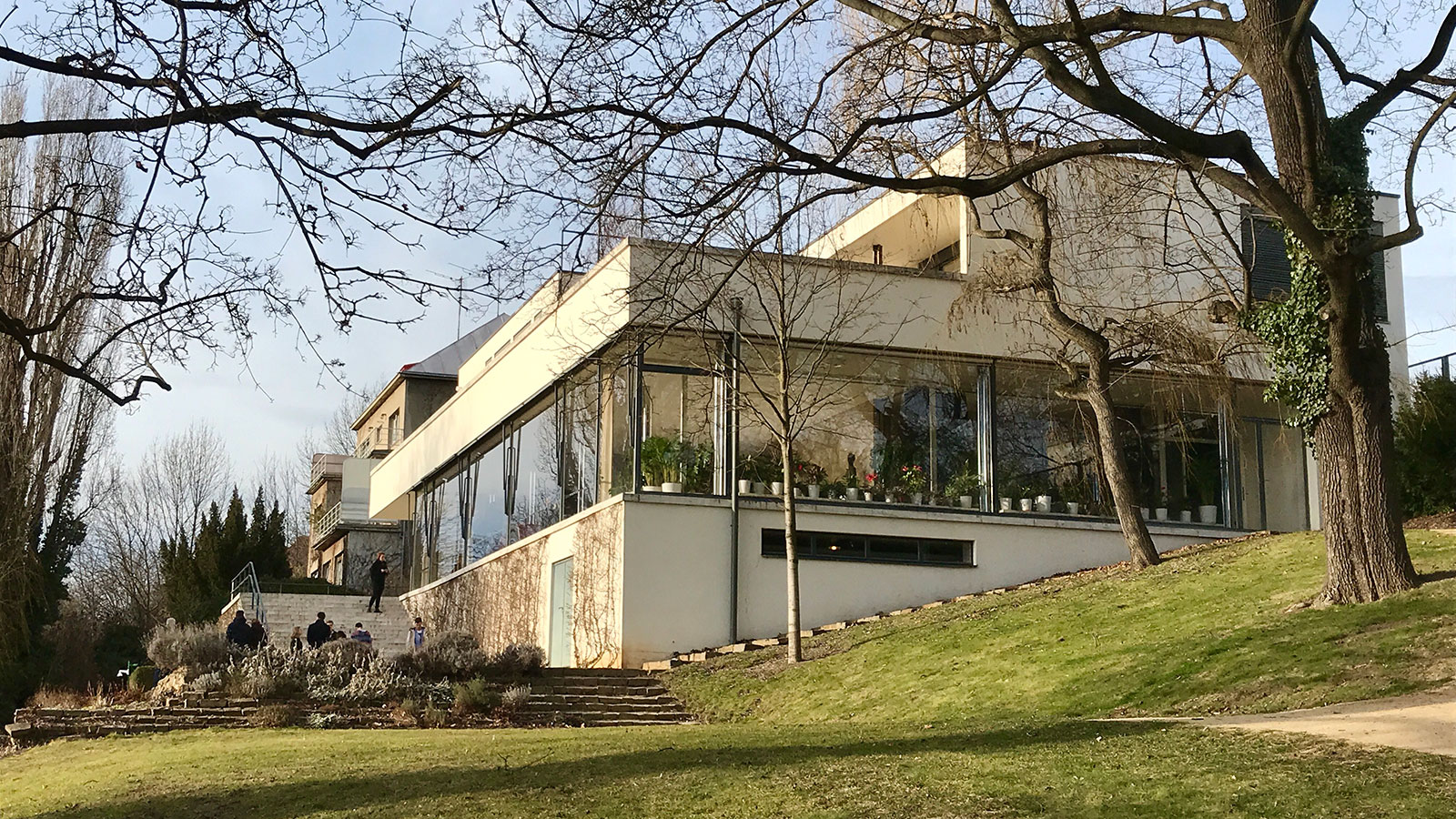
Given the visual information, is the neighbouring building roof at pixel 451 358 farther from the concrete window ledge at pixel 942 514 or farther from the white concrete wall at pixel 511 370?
the concrete window ledge at pixel 942 514

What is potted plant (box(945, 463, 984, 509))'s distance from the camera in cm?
2778

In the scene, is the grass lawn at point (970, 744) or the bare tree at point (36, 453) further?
the bare tree at point (36, 453)

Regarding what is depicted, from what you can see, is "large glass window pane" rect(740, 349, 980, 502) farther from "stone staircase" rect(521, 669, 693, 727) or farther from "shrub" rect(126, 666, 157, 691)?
"shrub" rect(126, 666, 157, 691)

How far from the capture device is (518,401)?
32562 mm

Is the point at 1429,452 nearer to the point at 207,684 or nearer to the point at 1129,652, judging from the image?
the point at 1129,652

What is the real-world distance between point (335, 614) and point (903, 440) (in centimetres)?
2059

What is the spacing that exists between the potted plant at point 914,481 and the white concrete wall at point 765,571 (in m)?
0.31

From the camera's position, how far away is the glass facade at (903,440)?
87.0ft

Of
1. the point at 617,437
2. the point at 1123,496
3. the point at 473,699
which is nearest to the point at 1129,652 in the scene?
the point at 1123,496

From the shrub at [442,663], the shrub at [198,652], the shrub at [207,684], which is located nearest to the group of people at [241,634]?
the shrub at [198,652]

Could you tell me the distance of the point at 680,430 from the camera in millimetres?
26531

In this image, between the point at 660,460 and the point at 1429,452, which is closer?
the point at 660,460

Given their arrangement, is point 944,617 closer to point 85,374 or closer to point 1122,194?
point 1122,194

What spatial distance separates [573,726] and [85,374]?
11.7 meters
